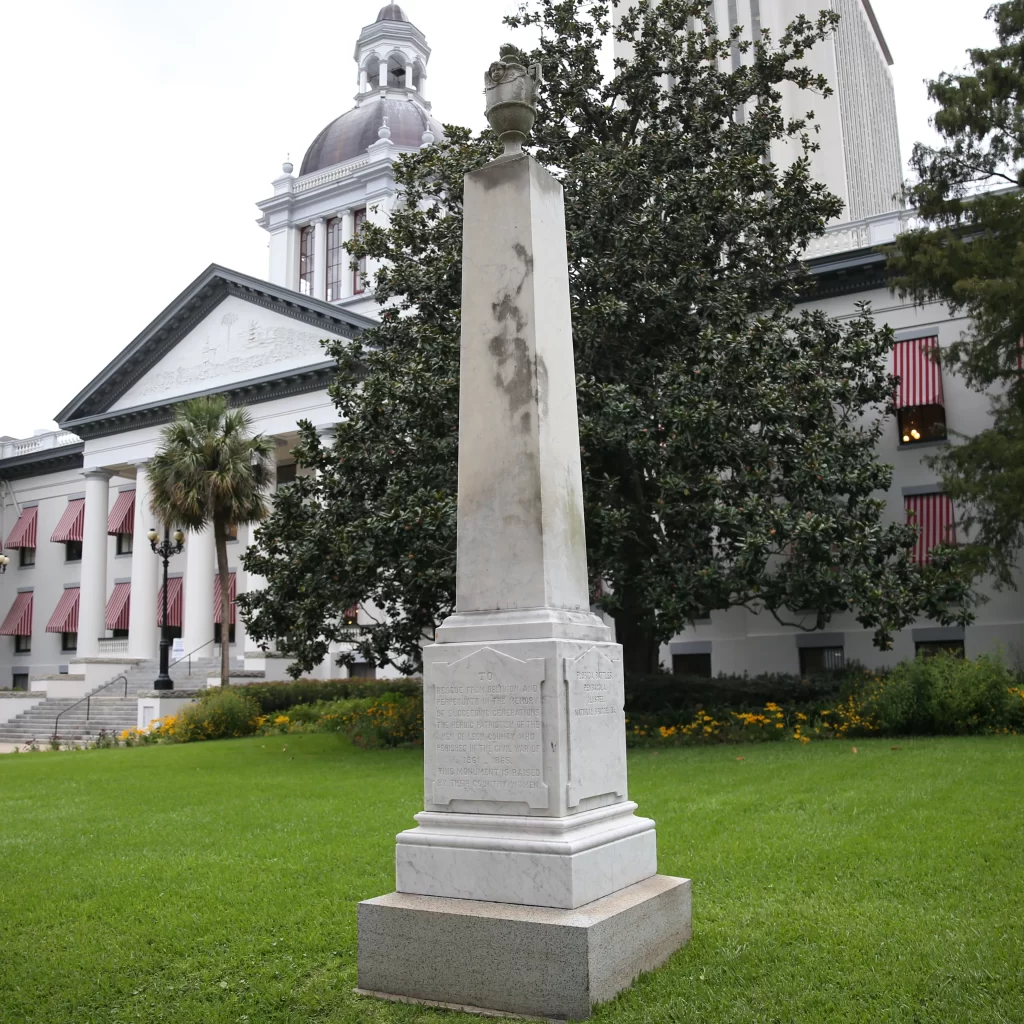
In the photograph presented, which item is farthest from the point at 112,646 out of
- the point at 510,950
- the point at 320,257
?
the point at 510,950

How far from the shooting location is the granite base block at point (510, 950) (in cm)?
485

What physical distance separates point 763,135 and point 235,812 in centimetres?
1630

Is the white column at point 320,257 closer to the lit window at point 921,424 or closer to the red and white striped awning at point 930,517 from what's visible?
the lit window at point 921,424

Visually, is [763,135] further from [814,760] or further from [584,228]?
[814,760]

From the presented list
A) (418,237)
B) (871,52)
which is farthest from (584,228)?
(871,52)

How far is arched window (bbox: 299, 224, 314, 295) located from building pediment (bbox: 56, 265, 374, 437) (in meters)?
17.7

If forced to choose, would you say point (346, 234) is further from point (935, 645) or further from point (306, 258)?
point (935, 645)

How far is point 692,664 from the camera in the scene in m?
27.8

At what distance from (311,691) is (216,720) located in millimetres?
5217

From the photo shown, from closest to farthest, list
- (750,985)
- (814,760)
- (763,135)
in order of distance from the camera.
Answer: (750,985) < (814,760) < (763,135)

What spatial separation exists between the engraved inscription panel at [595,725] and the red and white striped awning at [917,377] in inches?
804

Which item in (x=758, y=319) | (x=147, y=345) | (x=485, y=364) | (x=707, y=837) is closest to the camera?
(x=485, y=364)

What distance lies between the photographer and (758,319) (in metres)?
18.7

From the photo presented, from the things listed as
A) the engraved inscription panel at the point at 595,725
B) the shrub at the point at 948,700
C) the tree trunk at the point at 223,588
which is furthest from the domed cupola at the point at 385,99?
the engraved inscription panel at the point at 595,725
